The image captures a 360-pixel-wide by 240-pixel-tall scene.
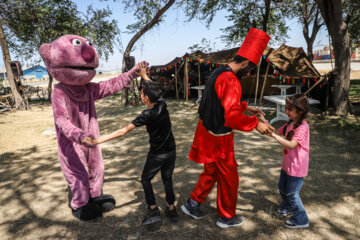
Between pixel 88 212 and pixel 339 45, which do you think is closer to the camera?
pixel 88 212

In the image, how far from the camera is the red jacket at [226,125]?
6.81 feet

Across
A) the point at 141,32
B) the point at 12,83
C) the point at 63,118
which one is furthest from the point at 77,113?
the point at 12,83

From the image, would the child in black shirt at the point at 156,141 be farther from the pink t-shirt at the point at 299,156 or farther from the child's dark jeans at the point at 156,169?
the pink t-shirt at the point at 299,156

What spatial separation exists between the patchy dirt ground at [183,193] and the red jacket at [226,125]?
0.80 meters

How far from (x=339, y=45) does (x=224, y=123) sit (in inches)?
270

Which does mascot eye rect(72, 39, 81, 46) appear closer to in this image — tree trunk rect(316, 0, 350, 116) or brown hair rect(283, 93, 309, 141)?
brown hair rect(283, 93, 309, 141)

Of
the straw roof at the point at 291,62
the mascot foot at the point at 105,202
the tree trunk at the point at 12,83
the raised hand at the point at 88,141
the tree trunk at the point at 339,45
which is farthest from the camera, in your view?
the tree trunk at the point at 12,83

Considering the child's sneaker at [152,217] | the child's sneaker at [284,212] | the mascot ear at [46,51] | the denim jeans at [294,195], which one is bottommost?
the child's sneaker at [284,212]

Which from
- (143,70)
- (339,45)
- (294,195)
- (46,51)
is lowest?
(294,195)

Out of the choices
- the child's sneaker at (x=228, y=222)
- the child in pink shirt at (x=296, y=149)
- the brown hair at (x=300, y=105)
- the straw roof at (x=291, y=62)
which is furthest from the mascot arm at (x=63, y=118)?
the straw roof at (x=291, y=62)

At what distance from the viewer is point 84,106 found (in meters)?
2.72

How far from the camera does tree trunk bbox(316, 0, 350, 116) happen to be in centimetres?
682

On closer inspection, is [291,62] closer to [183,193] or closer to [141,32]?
[141,32]

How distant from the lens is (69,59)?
249 cm
